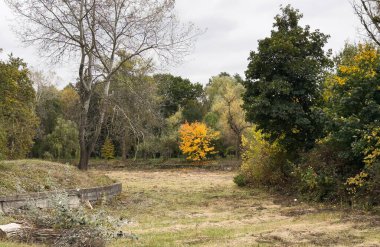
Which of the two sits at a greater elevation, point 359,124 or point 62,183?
point 359,124

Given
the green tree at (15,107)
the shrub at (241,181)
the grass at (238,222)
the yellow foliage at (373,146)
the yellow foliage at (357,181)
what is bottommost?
the grass at (238,222)

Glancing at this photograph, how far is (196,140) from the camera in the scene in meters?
41.6

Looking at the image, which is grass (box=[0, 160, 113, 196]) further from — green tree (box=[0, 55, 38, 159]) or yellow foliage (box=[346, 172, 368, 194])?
yellow foliage (box=[346, 172, 368, 194])

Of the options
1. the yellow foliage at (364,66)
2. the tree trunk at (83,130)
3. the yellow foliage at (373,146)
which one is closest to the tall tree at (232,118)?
the tree trunk at (83,130)

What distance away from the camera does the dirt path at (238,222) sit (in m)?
7.97

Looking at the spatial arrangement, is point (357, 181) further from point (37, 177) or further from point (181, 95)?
point (181, 95)

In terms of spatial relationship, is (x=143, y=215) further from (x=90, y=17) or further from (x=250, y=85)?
(x=90, y=17)

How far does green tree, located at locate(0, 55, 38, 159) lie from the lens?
20.6m

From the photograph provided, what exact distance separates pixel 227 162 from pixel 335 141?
25.4m

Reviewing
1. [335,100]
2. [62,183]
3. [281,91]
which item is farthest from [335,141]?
[62,183]

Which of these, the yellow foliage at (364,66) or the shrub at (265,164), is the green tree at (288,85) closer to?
the shrub at (265,164)

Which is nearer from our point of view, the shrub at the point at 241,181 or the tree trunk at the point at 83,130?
the tree trunk at the point at 83,130

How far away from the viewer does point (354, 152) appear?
12734 mm

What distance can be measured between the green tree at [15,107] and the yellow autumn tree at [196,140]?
1752cm
